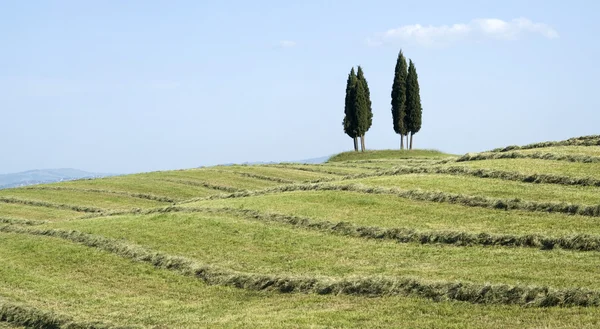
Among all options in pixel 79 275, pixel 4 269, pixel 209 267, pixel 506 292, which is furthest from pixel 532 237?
pixel 4 269

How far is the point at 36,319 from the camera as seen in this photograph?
2784cm

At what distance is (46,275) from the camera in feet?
111

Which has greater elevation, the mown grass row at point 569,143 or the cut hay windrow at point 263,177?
the mown grass row at point 569,143

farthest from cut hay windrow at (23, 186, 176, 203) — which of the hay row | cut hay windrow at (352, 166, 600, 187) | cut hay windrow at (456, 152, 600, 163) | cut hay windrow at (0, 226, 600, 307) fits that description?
cut hay windrow at (0, 226, 600, 307)

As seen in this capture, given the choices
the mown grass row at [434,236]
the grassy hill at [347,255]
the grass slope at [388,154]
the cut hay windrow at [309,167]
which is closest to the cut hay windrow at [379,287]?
the grassy hill at [347,255]

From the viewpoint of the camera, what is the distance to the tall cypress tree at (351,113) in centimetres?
11750

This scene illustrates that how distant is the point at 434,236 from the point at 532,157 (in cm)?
1837

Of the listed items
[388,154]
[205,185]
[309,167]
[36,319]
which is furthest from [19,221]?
[388,154]

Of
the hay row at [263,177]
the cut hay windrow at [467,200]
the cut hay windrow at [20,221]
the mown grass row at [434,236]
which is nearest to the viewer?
the mown grass row at [434,236]

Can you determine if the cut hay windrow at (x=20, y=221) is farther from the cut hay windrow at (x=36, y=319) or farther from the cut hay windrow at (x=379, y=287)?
the cut hay windrow at (x=36, y=319)

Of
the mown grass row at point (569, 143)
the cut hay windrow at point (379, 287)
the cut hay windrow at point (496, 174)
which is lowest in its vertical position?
the cut hay windrow at point (379, 287)

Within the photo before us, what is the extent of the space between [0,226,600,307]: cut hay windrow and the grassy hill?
2.3 inches

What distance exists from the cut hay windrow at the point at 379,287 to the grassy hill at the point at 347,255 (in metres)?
0.06

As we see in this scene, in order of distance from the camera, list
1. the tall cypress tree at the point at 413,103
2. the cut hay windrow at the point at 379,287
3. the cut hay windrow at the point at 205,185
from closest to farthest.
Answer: the cut hay windrow at the point at 379,287 < the cut hay windrow at the point at 205,185 < the tall cypress tree at the point at 413,103
